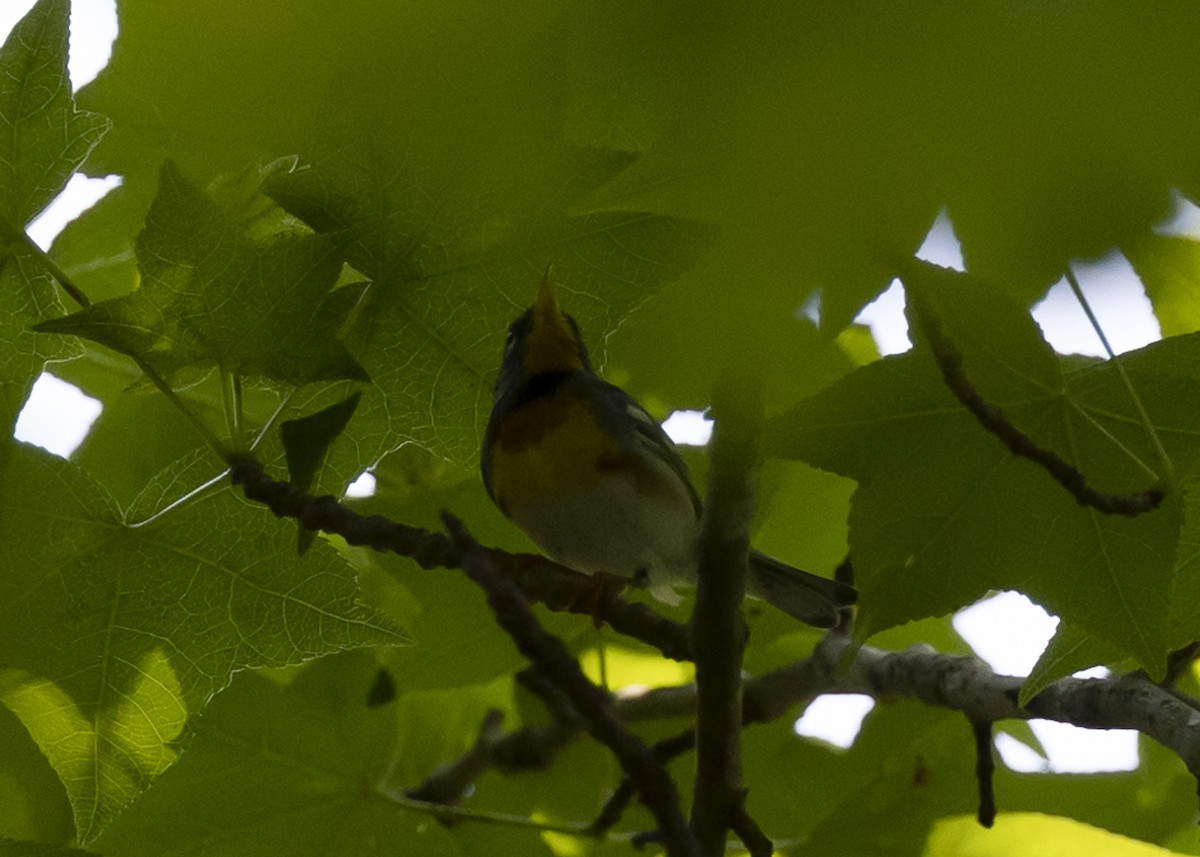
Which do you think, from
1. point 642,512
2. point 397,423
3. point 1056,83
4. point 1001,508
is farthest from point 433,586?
point 1056,83

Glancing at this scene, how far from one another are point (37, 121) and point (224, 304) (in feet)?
1.12

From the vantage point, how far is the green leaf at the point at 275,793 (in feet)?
7.59

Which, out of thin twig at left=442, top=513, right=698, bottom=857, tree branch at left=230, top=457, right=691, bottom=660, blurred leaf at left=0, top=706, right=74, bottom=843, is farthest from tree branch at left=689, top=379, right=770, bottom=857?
blurred leaf at left=0, top=706, right=74, bottom=843

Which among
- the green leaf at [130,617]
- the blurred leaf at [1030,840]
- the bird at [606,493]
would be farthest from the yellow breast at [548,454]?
the blurred leaf at [1030,840]

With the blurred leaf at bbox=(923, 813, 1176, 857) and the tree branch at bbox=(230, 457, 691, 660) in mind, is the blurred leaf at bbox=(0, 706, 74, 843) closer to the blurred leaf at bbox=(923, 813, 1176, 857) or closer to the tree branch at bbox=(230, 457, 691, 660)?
the tree branch at bbox=(230, 457, 691, 660)

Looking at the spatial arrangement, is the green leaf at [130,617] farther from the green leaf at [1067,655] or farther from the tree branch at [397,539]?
the green leaf at [1067,655]

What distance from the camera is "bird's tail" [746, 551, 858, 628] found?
2607mm

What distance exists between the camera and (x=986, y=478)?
1735 mm

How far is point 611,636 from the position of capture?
311cm

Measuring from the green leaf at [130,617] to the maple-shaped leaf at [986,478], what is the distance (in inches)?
29.3

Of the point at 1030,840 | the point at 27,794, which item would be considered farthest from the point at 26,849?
the point at 1030,840

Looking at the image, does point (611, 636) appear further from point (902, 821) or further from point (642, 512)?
point (902, 821)

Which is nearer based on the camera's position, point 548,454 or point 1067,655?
point 1067,655

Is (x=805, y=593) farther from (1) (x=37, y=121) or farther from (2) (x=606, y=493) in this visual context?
(1) (x=37, y=121)
